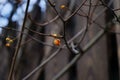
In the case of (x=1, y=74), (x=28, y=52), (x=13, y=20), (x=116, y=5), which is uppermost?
(x=116, y=5)

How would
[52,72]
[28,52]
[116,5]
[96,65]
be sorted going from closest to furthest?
[116,5]
[96,65]
[52,72]
[28,52]

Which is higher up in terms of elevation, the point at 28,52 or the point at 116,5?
the point at 116,5

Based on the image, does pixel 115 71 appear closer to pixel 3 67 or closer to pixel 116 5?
pixel 116 5

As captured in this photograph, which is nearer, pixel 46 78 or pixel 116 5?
pixel 116 5

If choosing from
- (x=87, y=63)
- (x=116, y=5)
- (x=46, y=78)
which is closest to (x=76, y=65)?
(x=87, y=63)

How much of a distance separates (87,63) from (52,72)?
0.31m

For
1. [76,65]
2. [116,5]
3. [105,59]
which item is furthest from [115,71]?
[116,5]

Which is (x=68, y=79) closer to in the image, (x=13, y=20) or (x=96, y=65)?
(x=96, y=65)

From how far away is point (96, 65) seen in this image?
2.33 m

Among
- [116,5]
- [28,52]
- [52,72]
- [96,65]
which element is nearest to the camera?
[116,5]

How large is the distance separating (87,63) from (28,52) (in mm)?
627

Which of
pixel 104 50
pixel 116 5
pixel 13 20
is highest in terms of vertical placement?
pixel 116 5

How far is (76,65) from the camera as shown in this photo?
7.89 ft

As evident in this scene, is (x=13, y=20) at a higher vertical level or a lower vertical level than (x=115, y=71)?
higher
